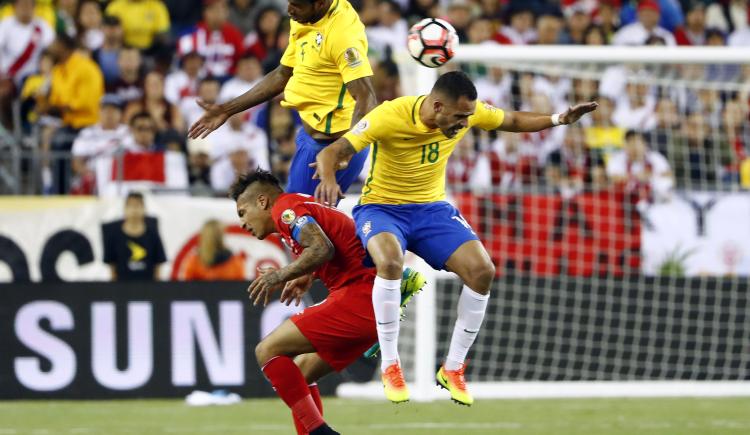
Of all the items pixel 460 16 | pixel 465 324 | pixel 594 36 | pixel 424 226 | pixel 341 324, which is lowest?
pixel 465 324

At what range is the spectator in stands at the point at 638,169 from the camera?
15867mm

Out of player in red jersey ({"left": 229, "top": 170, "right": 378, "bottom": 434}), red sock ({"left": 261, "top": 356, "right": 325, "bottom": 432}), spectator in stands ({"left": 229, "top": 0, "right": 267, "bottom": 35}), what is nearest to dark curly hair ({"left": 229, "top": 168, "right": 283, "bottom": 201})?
player in red jersey ({"left": 229, "top": 170, "right": 378, "bottom": 434})

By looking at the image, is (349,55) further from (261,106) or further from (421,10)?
(421,10)

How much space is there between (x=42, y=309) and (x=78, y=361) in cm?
65

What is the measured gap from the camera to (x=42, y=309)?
14805mm

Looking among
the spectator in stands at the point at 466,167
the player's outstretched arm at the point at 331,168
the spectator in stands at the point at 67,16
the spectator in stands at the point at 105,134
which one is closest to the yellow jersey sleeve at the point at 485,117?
the player's outstretched arm at the point at 331,168

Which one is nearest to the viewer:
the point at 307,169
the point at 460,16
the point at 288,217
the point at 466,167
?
the point at 288,217

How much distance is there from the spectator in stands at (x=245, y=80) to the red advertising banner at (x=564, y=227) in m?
3.52

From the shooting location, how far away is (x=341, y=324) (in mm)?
9367

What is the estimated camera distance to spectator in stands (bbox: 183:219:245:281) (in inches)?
603

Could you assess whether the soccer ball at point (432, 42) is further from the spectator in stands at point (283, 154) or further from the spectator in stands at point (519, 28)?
the spectator in stands at point (519, 28)

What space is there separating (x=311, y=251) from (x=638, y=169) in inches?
314

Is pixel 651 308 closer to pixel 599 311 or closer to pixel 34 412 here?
pixel 599 311

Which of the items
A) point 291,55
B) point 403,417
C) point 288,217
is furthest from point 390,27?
point 288,217
